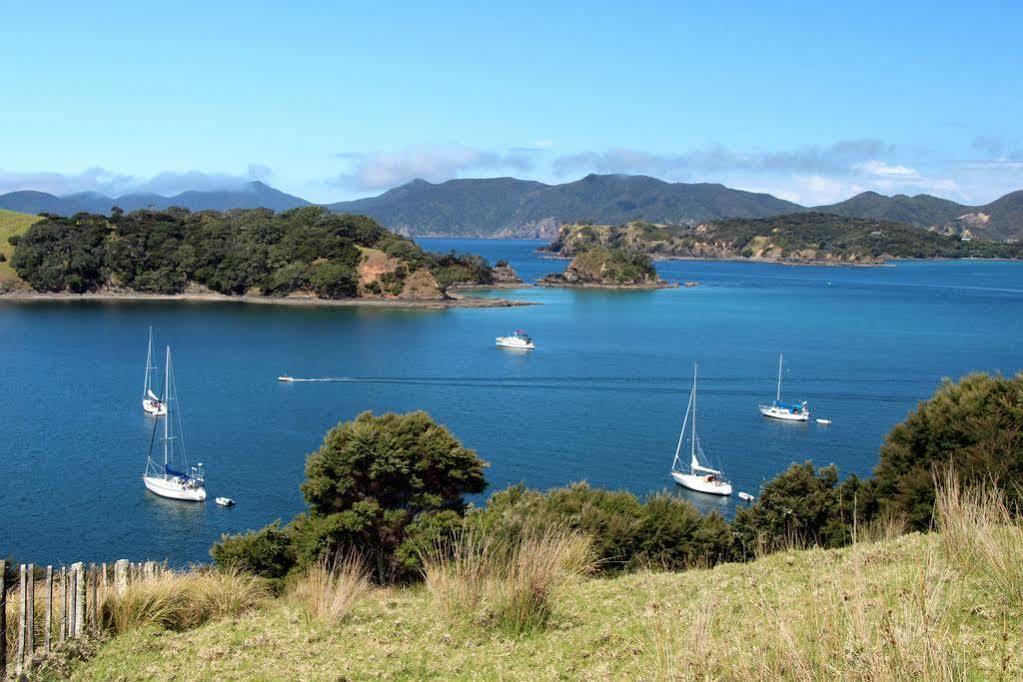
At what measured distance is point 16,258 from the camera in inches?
3720

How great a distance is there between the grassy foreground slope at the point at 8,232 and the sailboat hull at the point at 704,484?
84755 mm

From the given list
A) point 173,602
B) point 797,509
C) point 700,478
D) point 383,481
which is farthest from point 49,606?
point 700,478

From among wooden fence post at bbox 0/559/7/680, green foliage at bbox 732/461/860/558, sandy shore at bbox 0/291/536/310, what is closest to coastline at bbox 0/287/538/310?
sandy shore at bbox 0/291/536/310

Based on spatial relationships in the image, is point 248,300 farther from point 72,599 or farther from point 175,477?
point 72,599

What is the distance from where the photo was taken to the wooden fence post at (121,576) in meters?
7.85

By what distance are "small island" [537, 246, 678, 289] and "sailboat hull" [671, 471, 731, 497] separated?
91.6 m

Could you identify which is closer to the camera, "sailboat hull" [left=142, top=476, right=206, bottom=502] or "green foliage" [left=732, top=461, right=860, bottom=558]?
"green foliage" [left=732, top=461, right=860, bottom=558]

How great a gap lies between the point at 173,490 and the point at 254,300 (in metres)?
66.4

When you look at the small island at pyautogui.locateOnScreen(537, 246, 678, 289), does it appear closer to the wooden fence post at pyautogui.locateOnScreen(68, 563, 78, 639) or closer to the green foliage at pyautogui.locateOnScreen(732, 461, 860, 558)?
the green foliage at pyautogui.locateOnScreen(732, 461, 860, 558)

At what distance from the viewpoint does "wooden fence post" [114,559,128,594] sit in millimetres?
7848

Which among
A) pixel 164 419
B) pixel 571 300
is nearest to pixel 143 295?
pixel 571 300

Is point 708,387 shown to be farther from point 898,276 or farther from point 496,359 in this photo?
point 898,276

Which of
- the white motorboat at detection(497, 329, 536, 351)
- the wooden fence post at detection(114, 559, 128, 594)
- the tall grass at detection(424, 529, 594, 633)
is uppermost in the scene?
the tall grass at detection(424, 529, 594, 633)

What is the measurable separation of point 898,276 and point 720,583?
164177 millimetres
